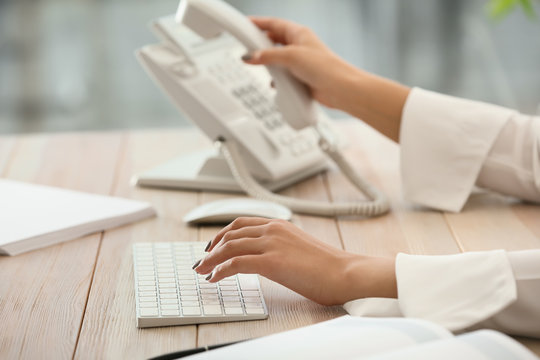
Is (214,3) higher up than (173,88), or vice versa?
(214,3)

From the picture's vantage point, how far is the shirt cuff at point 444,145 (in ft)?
3.63

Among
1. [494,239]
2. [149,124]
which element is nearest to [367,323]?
[494,239]

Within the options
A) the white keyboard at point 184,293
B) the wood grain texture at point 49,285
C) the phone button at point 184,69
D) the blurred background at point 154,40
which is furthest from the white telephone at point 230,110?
the blurred background at point 154,40

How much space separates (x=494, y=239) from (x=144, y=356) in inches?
19.7

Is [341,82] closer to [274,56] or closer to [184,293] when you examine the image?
[274,56]

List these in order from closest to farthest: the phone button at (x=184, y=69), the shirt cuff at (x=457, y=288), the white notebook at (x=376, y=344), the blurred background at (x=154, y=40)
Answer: the white notebook at (x=376, y=344) → the shirt cuff at (x=457, y=288) → the phone button at (x=184, y=69) → the blurred background at (x=154, y=40)

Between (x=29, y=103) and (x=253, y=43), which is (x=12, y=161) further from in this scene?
(x=29, y=103)

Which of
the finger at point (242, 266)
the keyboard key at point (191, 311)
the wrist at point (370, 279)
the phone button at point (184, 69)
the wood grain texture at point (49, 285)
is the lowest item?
the wood grain texture at point (49, 285)

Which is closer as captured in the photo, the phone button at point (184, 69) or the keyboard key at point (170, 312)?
the keyboard key at point (170, 312)

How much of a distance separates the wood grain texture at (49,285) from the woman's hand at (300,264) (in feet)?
0.48

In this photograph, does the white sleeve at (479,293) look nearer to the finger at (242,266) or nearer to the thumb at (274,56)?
the finger at (242,266)

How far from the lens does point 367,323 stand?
2.10 ft

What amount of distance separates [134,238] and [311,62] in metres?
0.39

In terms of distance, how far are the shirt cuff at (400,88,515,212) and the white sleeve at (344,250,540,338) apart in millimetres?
375
